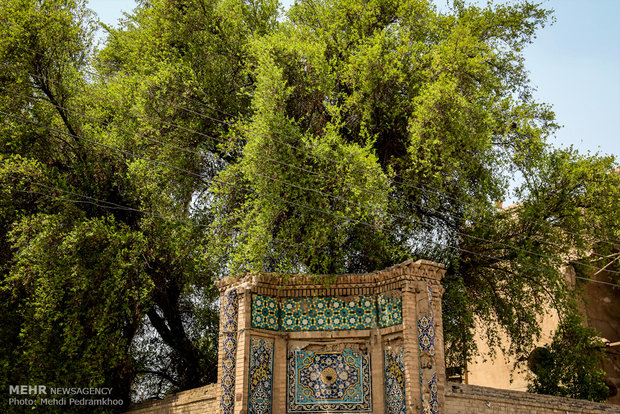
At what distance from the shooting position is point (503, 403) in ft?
37.1

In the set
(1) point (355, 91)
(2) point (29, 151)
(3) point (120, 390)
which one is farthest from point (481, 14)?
(3) point (120, 390)

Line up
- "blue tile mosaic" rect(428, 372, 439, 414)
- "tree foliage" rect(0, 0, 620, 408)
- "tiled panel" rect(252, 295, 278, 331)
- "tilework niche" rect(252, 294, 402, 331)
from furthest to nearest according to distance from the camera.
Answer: "tree foliage" rect(0, 0, 620, 408)
"tiled panel" rect(252, 295, 278, 331)
"tilework niche" rect(252, 294, 402, 331)
"blue tile mosaic" rect(428, 372, 439, 414)

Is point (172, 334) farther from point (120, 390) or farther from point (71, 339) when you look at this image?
point (71, 339)

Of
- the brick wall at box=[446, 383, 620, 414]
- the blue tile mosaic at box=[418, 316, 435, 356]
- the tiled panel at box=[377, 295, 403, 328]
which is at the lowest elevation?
the brick wall at box=[446, 383, 620, 414]

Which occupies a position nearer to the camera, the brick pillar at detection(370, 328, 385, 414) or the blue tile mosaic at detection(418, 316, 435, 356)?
the blue tile mosaic at detection(418, 316, 435, 356)

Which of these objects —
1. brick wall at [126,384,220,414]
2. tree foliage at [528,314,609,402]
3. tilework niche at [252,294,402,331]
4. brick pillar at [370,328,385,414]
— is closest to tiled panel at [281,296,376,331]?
tilework niche at [252,294,402,331]

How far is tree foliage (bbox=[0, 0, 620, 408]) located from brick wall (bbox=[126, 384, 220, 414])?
1.35m

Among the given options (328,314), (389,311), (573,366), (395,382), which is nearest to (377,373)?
(395,382)

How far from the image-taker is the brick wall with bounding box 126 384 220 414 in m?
11.9

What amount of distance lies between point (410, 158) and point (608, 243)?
523 centimetres

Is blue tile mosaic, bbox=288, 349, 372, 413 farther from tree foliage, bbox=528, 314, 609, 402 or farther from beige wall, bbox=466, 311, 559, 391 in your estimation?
beige wall, bbox=466, 311, 559, 391

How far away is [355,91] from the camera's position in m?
14.4

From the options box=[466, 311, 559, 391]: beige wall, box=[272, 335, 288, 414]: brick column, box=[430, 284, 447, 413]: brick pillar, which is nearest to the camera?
box=[430, 284, 447, 413]: brick pillar

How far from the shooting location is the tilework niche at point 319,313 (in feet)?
37.1
